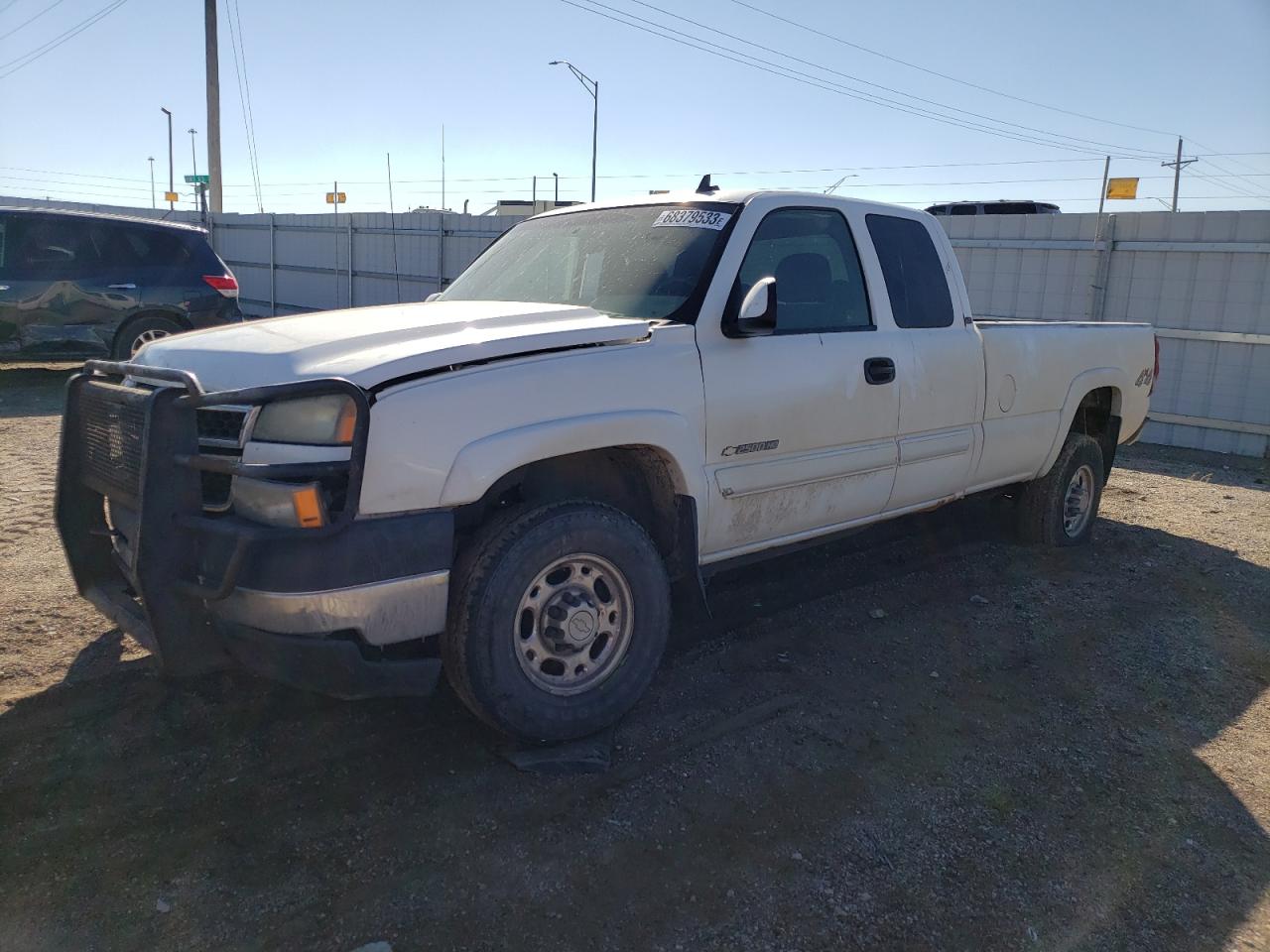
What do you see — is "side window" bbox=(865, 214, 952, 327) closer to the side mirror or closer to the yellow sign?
the side mirror

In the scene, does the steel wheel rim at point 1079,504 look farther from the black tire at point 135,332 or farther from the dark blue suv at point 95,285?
the black tire at point 135,332

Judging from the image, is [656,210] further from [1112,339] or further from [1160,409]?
[1160,409]

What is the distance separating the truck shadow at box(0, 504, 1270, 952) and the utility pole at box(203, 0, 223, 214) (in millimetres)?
23306

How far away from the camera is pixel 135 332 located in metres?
11.1

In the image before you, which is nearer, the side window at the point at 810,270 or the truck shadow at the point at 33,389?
the side window at the point at 810,270

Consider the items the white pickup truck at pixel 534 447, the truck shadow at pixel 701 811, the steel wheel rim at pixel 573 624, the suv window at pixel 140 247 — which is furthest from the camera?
the suv window at pixel 140 247

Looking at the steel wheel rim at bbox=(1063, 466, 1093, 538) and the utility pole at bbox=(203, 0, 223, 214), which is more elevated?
the utility pole at bbox=(203, 0, 223, 214)

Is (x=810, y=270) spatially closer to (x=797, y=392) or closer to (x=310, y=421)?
(x=797, y=392)

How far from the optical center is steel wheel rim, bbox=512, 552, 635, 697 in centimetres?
333

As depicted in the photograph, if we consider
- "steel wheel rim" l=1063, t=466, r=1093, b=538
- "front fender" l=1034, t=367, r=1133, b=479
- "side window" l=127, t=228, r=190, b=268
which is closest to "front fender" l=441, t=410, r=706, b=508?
"front fender" l=1034, t=367, r=1133, b=479

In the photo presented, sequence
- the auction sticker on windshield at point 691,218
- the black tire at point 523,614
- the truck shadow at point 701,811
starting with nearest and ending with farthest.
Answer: the truck shadow at point 701,811 < the black tire at point 523,614 < the auction sticker on windshield at point 691,218

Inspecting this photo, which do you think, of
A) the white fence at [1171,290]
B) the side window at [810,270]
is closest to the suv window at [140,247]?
the side window at [810,270]

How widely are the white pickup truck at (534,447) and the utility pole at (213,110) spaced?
22.3 m

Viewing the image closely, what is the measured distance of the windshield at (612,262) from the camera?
13.0 ft
